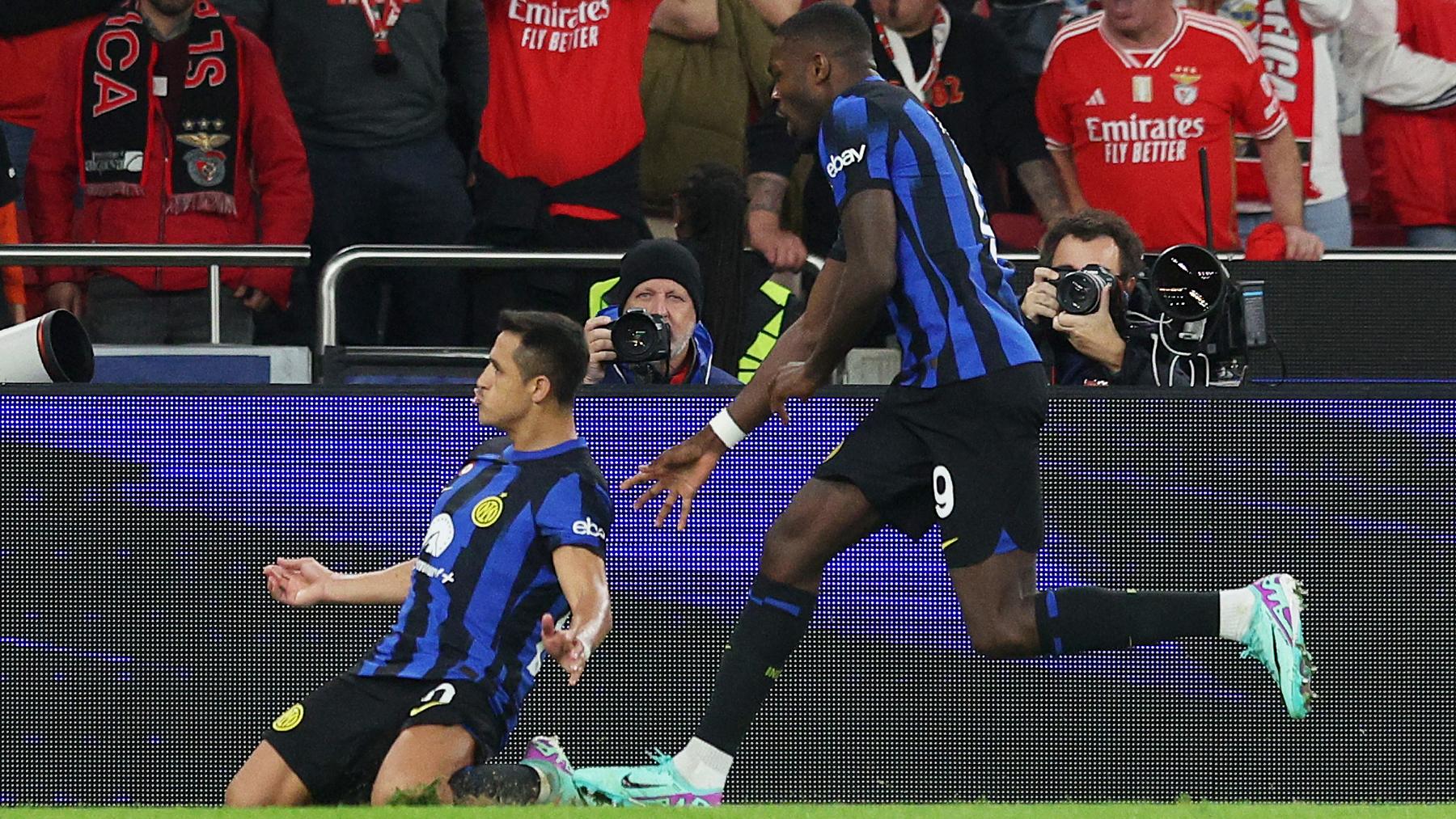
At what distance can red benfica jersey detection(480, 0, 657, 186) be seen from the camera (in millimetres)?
8938

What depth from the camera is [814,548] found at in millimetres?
5543

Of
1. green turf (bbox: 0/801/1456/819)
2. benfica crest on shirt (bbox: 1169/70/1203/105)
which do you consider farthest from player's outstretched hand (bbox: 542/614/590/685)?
benfica crest on shirt (bbox: 1169/70/1203/105)

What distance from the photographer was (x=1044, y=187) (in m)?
9.14

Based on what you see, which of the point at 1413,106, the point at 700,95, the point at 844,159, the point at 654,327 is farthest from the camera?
the point at 1413,106

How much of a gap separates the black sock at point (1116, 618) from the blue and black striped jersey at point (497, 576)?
113 centimetres

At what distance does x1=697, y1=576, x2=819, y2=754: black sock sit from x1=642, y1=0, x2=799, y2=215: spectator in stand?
3.88m

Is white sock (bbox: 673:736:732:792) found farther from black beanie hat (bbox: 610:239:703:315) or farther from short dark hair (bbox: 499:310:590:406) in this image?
black beanie hat (bbox: 610:239:703:315)

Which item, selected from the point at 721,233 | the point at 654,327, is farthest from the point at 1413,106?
the point at 654,327

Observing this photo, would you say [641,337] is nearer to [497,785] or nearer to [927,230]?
[927,230]

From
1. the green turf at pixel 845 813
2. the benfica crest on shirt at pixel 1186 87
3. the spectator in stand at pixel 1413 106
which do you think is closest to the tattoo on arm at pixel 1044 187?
the benfica crest on shirt at pixel 1186 87

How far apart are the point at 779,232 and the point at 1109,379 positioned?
2235 millimetres

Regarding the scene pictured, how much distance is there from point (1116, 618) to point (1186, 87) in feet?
12.9

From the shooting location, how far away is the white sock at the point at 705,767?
5.49 m

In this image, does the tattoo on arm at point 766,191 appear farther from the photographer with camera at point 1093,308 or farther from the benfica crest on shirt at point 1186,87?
the photographer with camera at point 1093,308
